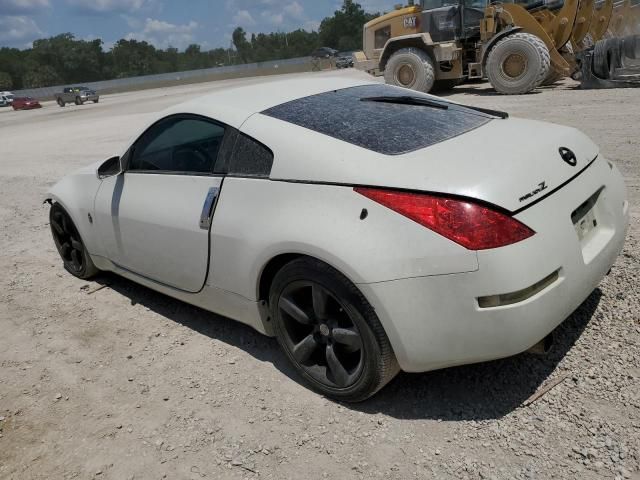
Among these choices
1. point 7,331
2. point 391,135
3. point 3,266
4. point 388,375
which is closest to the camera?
point 388,375

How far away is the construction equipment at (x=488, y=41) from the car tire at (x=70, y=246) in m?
11.4

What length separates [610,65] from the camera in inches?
501

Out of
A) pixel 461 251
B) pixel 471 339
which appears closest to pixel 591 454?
pixel 471 339

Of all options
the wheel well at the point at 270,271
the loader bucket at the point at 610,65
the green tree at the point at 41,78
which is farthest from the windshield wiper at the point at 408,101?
the green tree at the point at 41,78

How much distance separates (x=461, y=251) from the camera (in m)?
2.12

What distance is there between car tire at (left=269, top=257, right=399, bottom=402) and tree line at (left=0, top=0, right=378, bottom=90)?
105319 millimetres

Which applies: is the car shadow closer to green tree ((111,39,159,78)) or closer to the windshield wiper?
the windshield wiper

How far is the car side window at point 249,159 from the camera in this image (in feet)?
9.06

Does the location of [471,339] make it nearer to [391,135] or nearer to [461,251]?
[461,251]

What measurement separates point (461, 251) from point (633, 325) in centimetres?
152

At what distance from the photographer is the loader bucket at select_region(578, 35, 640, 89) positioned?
12344mm

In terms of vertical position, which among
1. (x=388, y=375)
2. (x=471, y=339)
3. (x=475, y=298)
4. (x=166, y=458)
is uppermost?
(x=475, y=298)

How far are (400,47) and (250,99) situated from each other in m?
13.0

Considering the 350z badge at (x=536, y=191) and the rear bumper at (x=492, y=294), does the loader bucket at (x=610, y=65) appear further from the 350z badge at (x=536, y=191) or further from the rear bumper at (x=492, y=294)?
the 350z badge at (x=536, y=191)
